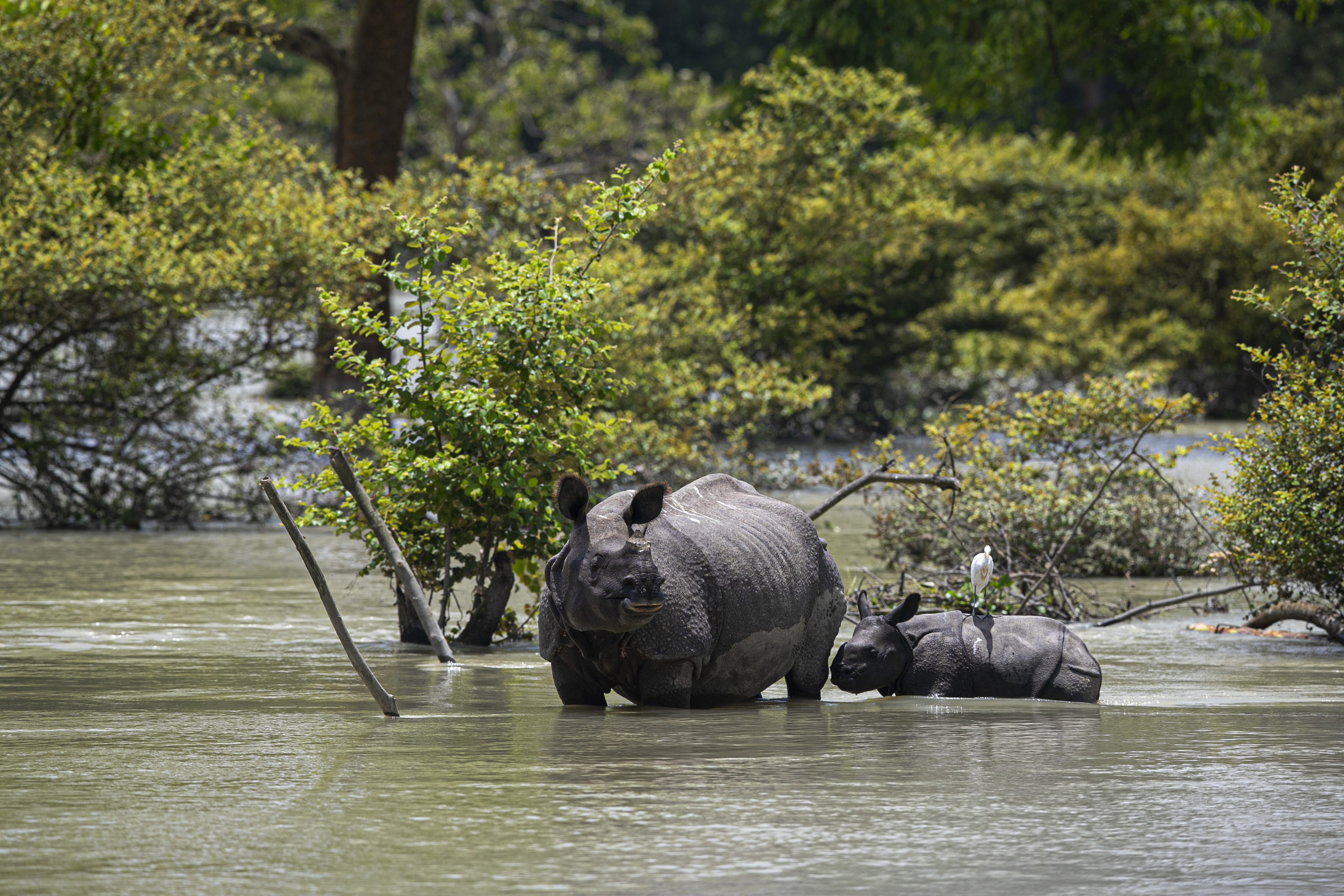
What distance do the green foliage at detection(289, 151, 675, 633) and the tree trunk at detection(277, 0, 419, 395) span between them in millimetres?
11180

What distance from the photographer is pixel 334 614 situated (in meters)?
6.93

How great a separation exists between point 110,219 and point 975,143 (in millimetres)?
22283

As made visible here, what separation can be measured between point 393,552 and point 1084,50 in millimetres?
20764

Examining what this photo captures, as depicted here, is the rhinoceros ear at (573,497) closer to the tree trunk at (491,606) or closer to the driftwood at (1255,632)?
the tree trunk at (491,606)

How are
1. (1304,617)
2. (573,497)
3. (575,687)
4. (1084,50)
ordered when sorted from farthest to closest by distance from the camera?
(1084,50), (1304,617), (575,687), (573,497)

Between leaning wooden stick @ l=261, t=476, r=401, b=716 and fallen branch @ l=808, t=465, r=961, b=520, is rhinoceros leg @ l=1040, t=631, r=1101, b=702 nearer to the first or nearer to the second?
fallen branch @ l=808, t=465, r=961, b=520

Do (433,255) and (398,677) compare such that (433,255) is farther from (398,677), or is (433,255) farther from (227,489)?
(227,489)

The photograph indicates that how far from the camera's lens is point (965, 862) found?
4613 millimetres

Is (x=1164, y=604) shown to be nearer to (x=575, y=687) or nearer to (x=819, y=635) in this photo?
(x=819, y=635)

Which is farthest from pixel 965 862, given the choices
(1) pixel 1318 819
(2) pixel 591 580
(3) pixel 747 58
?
(3) pixel 747 58

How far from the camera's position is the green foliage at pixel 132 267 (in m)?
16.1

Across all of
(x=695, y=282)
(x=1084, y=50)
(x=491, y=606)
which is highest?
(x=1084, y=50)

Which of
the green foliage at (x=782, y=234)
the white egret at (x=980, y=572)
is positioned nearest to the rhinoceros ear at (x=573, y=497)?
the white egret at (x=980, y=572)

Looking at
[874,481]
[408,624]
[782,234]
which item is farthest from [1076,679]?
[782,234]
